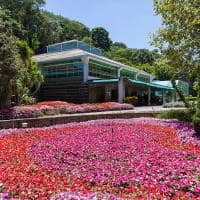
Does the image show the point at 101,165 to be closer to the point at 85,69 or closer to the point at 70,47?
the point at 85,69

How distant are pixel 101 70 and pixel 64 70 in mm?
4464

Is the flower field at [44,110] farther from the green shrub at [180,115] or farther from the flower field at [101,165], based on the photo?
the flower field at [101,165]

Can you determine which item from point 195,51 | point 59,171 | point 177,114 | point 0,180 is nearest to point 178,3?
point 195,51

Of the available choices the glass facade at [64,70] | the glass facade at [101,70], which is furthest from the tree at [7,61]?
the glass facade at [101,70]

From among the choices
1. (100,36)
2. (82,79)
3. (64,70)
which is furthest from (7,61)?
(100,36)

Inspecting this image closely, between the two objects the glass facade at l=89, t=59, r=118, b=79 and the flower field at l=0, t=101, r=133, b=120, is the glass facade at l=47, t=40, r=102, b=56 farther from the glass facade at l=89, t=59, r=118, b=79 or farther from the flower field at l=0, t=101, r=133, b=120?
the flower field at l=0, t=101, r=133, b=120

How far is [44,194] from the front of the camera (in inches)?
204

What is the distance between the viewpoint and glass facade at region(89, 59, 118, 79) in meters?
43.7

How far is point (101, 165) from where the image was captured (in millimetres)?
7559

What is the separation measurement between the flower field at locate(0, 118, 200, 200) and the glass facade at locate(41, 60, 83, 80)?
3073 cm

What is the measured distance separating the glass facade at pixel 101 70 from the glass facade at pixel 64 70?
1350 mm

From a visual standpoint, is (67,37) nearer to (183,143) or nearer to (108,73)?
(108,73)

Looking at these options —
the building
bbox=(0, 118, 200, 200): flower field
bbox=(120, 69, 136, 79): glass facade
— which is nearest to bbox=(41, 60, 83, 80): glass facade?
the building

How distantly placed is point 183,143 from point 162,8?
9119mm
